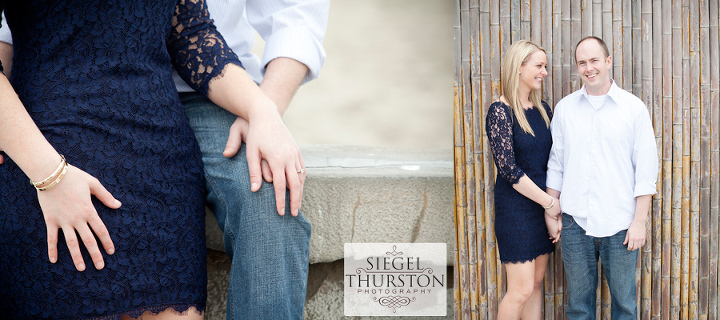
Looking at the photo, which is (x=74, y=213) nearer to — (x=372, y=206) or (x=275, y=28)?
(x=275, y=28)

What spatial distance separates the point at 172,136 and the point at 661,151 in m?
2.45

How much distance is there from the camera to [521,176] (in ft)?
6.62

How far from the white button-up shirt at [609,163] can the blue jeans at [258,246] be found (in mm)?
1570

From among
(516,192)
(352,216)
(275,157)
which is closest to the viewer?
(275,157)

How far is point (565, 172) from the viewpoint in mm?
2098

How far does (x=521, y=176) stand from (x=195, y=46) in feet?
4.87

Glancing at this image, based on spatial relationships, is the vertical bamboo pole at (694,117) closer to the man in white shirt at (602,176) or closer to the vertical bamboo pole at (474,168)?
the man in white shirt at (602,176)

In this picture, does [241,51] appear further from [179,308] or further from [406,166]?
[406,166]

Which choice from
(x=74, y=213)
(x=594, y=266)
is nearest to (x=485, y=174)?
(x=594, y=266)

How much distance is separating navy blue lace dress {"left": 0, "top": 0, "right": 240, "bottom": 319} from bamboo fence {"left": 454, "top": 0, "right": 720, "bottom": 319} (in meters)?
1.70

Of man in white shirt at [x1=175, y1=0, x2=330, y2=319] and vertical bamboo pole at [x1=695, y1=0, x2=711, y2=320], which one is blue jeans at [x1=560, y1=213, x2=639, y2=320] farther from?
man in white shirt at [x1=175, y1=0, x2=330, y2=319]

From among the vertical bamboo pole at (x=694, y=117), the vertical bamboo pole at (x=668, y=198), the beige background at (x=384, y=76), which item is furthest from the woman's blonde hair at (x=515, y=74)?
the beige background at (x=384, y=76)

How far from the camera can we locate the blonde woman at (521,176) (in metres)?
2.04

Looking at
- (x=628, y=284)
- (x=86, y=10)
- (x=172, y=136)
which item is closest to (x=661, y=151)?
(x=628, y=284)
